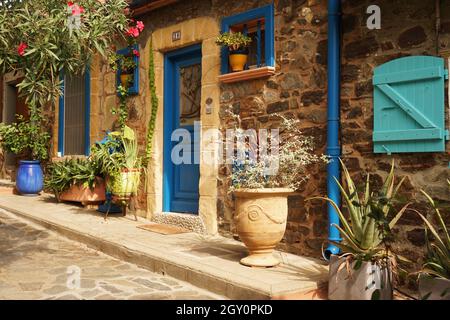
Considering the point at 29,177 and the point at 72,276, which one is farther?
the point at 29,177

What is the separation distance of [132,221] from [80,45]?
322 cm

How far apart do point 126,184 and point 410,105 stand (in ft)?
13.1

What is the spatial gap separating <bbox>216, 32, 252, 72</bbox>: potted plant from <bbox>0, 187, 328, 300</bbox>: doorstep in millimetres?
2081

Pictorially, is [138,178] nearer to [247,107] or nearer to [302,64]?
[247,107]

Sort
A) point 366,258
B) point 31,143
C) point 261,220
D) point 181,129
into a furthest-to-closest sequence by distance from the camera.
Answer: point 31,143 → point 181,129 → point 261,220 → point 366,258

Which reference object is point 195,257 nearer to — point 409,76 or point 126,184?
point 126,184

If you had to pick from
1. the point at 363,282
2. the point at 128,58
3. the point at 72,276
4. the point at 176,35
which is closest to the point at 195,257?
the point at 72,276

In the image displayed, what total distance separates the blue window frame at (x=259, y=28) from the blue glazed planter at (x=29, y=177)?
206 inches

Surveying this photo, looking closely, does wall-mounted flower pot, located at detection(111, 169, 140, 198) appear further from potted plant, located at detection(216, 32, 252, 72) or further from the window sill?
potted plant, located at detection(216, 32, 252, 72)

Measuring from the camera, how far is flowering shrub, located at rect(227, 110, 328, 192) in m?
4.45

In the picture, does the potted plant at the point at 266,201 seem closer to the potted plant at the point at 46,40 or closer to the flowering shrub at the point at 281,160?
the flowering shrub at the point at 281,160

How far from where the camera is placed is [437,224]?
3.82 meters

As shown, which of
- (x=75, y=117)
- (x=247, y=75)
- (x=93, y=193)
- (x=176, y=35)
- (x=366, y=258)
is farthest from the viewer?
(x=75, y=117)

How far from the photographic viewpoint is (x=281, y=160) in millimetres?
4547
